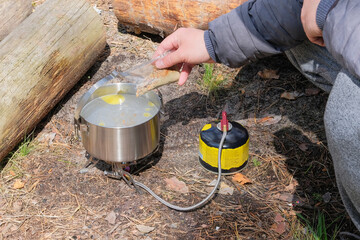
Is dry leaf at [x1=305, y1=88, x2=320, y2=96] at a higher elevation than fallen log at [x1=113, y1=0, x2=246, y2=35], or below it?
below

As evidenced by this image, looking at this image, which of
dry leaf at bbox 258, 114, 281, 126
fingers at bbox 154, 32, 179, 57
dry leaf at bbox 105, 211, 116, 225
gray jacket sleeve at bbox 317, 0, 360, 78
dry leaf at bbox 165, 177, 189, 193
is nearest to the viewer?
gray jacket sleeve at bbox 317, 0, 360, 78

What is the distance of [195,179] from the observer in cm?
302

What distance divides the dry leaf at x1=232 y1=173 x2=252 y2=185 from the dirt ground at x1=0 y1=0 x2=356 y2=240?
27mm

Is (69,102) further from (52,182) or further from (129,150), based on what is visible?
(129,150)

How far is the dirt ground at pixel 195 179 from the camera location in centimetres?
266

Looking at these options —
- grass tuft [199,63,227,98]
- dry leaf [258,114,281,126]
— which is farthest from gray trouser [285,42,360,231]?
grass tuft [199,63,227,98]

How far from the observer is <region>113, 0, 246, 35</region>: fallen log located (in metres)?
3.67

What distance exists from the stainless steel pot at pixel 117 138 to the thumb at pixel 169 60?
13.5 inches

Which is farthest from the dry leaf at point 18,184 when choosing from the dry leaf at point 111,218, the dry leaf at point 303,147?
the dry leaf at point 303,147

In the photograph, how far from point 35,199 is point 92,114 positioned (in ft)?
2.19

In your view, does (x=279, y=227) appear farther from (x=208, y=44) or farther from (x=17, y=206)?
(x=17, y=206)

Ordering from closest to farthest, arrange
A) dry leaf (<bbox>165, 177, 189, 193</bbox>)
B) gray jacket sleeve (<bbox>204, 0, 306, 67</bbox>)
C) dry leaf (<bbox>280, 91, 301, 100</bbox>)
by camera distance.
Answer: gray jacket sleeve (<bbox>204, 0, 306, 67</bbox>)
dry leaf (<bbox>165, 177, 189, 193</bbox>)
dry leaf (<bbox>280, 91, 301, 100</bbox>)

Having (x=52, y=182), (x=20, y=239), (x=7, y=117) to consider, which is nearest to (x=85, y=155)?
(x=52, y=182)

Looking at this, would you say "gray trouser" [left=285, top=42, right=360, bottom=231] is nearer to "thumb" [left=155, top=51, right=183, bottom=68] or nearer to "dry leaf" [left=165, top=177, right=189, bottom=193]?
"thumb" [left=155, top=51, right=183, bottom=68]
